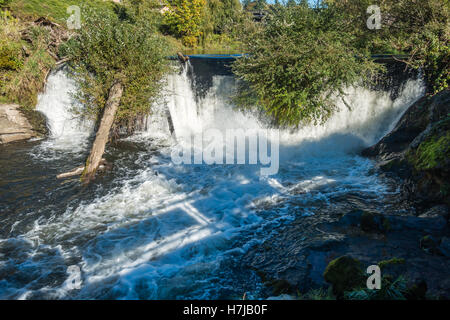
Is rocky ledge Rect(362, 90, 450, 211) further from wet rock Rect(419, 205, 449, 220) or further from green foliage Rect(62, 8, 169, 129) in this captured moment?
green foliage Rect(62, 8, 169, 129)

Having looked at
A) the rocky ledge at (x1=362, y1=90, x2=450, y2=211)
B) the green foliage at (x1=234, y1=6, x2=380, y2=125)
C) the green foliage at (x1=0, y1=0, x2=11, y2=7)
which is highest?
the green foliage at (x1=0, y1=0, x2=11, y2=7)

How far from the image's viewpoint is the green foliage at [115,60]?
985 cm

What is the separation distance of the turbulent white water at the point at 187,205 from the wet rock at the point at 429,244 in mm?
2345

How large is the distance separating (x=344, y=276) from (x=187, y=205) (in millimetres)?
4289

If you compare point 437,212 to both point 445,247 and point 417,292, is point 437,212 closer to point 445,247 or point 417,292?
point 445,247

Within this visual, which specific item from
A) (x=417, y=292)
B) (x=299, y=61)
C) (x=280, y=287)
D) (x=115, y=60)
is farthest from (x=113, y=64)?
(x=417, y=292)

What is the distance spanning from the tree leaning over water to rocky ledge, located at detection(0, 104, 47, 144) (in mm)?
3172

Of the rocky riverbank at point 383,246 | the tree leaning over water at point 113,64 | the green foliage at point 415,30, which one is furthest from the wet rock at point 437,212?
the tree leaning over water at point 113,64

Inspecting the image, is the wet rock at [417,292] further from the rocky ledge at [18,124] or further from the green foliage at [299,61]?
the rocky ledge at [18,124]

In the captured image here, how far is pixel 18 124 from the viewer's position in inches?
450

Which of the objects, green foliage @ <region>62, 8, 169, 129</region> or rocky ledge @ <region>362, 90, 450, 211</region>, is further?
green foliage @ <region>62, 8, 169, 129</region>

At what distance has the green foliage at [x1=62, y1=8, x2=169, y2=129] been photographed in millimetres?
9852

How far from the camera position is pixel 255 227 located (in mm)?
5758

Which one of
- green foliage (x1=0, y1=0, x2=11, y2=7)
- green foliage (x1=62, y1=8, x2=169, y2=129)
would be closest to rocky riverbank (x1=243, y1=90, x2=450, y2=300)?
green foliage (x1=62, y1=8, x2=169, y2=129)
